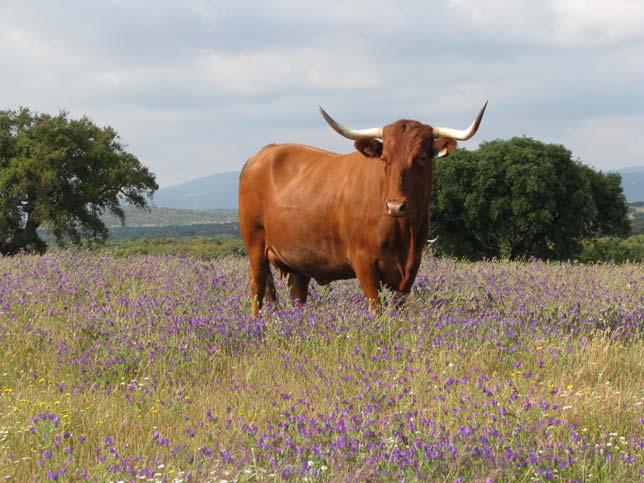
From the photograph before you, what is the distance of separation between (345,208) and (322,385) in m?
2.21

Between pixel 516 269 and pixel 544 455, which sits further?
pixel 516 269

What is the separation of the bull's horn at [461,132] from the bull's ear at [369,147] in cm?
53

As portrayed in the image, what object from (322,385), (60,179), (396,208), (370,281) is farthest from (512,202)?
(322,385)

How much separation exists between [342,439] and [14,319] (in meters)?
4.72


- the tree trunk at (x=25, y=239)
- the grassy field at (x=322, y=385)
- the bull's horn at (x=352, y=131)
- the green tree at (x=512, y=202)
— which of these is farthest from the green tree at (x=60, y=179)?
the bull's horn at (x=352, y=131)

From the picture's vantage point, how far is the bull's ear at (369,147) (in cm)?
674

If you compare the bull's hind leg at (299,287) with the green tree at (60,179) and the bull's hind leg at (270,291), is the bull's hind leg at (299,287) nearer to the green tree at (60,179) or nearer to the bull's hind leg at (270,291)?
the bull's hind leg at (270,291)

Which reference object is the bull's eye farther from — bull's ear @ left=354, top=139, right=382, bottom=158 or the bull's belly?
the bull's belly

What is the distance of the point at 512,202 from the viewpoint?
40.2 metres

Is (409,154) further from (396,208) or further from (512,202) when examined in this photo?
(512,202)

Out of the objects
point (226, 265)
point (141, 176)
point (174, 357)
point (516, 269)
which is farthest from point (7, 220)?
point (174, 357)

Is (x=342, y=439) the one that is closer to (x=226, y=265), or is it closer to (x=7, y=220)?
(x=226, y=265)

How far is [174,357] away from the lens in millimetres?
6289

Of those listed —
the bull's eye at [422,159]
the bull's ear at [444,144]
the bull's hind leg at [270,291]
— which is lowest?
the bull's hind leg at [270,291]
